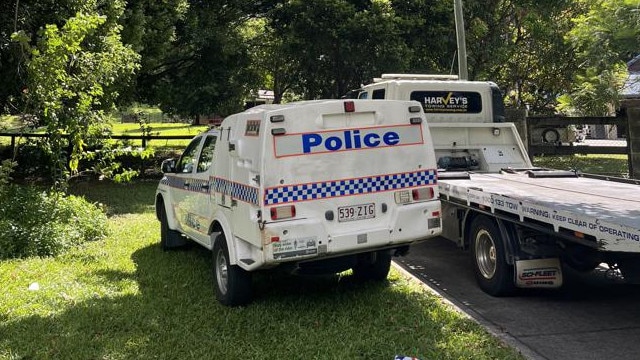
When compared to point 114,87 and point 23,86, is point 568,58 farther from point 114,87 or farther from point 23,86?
point 23,86

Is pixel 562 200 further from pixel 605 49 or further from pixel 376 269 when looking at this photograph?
pixel 605 49

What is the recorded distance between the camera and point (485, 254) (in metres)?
6.50

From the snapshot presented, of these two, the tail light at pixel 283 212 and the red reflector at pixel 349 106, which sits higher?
the red reflector at pixel 349 106

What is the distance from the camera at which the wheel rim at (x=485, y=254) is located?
631 cm

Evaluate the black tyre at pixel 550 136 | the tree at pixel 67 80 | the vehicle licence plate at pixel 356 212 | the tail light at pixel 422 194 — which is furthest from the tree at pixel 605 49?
the tree at pixel 67 80

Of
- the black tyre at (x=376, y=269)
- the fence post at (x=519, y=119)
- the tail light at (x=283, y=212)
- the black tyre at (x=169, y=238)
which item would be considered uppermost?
the fence post at (x=519, y=119)

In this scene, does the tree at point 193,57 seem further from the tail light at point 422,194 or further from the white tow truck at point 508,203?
the tail light at point 422,194

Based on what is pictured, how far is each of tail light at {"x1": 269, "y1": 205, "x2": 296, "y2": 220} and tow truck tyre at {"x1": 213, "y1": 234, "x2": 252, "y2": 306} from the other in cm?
94

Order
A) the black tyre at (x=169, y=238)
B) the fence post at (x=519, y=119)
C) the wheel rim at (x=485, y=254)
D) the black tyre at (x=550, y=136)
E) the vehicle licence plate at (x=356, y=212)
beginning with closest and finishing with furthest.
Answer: the vehicle licence plate at (x=356, y=212) < the wheel rim at (x=485, y=254) < the black tyre at (x=169, y=238) < the fence post at (x=519, y=119) < the black tyre at (x=550, y=136)

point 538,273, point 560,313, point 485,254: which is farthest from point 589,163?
point 560,313

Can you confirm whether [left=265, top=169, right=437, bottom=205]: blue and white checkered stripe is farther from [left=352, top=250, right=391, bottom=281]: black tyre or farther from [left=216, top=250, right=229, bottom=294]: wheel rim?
[left=216, top=250, right=229, bottom=294]: wheel rim

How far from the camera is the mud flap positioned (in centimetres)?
580

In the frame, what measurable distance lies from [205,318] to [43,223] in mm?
4761

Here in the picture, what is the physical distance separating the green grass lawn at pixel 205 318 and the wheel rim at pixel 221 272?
0.20 meters
